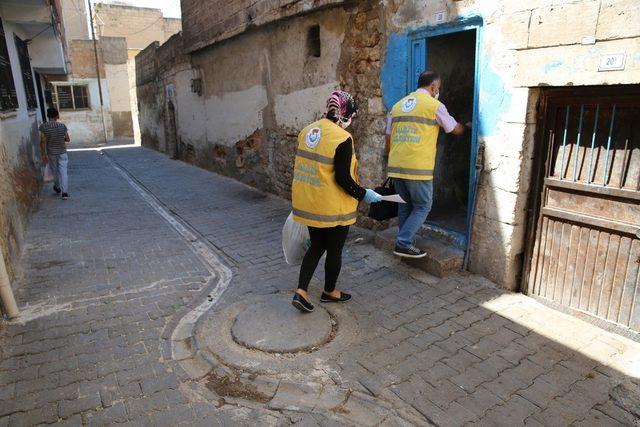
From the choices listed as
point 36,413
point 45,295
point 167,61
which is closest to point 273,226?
point 45,295

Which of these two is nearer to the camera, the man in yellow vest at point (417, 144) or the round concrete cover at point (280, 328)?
the round concrete cover at point (280, 328)

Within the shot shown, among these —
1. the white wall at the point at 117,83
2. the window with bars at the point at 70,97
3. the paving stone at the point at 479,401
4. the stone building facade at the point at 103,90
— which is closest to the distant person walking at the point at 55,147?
the paving stone at the point at 479,401

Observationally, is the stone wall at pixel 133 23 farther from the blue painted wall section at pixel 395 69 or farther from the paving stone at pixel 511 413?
the paving stone at pixel 511 413

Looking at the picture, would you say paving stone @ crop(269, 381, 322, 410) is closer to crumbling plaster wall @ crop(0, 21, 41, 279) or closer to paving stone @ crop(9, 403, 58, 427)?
paving stone @ crop(9, 403, 58, 427)

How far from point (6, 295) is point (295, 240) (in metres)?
2.54

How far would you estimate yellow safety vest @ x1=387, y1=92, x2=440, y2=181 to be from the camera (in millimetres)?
4195

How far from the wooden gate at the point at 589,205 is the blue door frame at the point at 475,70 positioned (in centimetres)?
61

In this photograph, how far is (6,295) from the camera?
3797 mm

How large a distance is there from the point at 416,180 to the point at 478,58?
129 centimetres

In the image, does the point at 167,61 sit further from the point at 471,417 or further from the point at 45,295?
the point at 471,417

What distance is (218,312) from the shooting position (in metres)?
3.98

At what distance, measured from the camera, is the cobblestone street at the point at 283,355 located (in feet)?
8.95

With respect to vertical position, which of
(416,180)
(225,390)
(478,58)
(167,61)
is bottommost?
(225,390)

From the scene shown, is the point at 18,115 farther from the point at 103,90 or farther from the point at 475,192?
the point at 103,90
